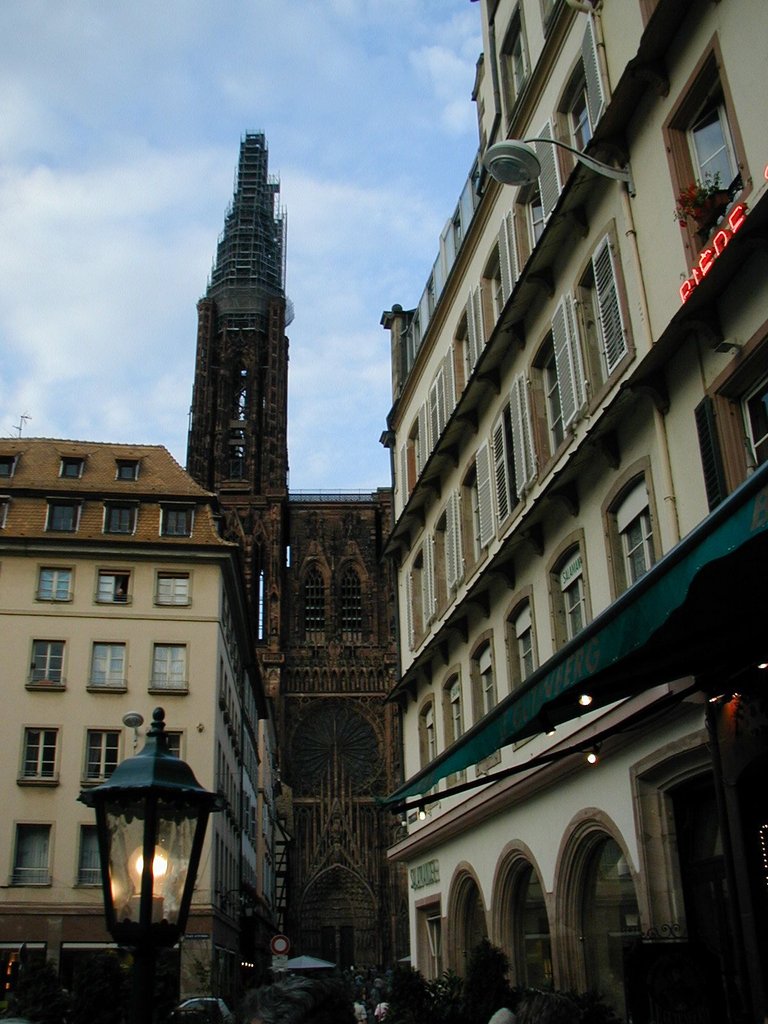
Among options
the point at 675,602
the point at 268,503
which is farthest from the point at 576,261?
the point at 268,503

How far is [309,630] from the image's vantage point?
75.8 metres

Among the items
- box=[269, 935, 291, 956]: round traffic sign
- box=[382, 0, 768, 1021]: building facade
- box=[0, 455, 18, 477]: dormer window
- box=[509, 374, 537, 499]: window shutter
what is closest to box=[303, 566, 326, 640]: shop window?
box=[0, 455, 18, 477]: dormer window

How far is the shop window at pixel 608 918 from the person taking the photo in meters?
12.5

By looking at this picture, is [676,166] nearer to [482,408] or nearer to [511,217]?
[511,217]

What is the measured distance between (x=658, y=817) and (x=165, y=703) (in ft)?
65.8

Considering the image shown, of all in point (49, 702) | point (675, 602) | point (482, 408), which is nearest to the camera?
point (675, 602)

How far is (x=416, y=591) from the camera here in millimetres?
Result: 23219

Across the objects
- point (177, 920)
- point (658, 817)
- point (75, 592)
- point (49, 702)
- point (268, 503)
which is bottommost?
point (177, 920)

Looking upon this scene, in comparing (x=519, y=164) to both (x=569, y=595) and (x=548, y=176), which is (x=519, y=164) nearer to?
(x=548, y=176)

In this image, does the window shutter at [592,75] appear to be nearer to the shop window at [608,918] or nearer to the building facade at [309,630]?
the shop window at [608,918]

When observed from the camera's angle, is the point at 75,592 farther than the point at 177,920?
Yes

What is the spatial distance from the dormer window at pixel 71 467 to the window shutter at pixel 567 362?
22215 millimetres

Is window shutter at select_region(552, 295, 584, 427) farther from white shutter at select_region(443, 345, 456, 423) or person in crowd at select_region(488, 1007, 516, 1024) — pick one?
person in crowd at select_region(488, 1007, 516, 1024)

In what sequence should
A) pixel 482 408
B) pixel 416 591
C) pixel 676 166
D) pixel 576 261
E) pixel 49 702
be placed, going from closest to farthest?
pixel 676 166 < pixel 576 261 < pixel 482 408 < pixel 416 591 < pixel 49 702
